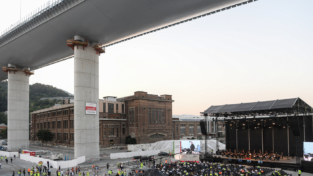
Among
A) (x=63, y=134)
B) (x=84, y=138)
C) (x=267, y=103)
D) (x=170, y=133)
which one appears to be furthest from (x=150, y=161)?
(x=63, y=134)

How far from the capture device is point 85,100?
125 ft

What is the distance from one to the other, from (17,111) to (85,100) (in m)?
26.1

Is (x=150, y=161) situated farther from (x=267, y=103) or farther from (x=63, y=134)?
(x=63, y=134)

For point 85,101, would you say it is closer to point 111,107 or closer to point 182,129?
point 111,107

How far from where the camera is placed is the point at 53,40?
141 ft

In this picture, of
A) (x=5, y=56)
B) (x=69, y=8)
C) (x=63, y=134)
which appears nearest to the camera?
(x=69, y=8)

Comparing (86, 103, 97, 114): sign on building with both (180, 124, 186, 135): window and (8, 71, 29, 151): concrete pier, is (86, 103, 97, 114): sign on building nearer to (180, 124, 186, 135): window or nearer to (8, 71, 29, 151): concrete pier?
(8, 71, 29, 151): concrete pier

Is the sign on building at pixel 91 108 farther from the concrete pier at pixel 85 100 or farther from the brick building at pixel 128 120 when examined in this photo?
the brick building at pixel 128 120

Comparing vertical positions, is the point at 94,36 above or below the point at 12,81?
above

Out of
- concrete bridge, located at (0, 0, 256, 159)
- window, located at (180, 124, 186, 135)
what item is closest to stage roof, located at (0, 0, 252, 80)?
concrete bridge, located at (0, 0, 256, 159)

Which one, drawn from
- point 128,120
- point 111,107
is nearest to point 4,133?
point 111,107

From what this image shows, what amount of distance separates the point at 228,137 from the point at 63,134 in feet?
144

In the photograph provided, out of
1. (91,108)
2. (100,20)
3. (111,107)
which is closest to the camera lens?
(100,20)

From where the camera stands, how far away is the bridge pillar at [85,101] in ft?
123
